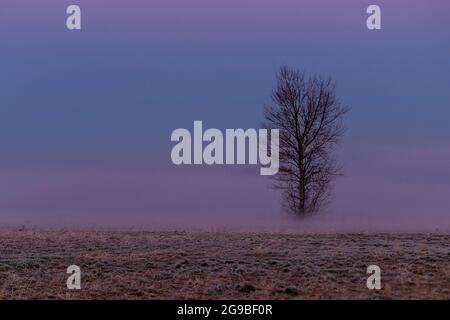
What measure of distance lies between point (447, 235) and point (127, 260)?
17143mm

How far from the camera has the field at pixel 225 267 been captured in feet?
53.1

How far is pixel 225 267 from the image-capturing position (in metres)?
19.2

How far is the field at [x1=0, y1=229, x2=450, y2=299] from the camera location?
16.2 m

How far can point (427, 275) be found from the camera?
17.5m

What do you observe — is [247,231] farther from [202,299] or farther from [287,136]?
[202,299]

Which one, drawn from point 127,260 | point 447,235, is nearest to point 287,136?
point 447,235

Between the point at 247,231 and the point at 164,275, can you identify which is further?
the point at 247,231
